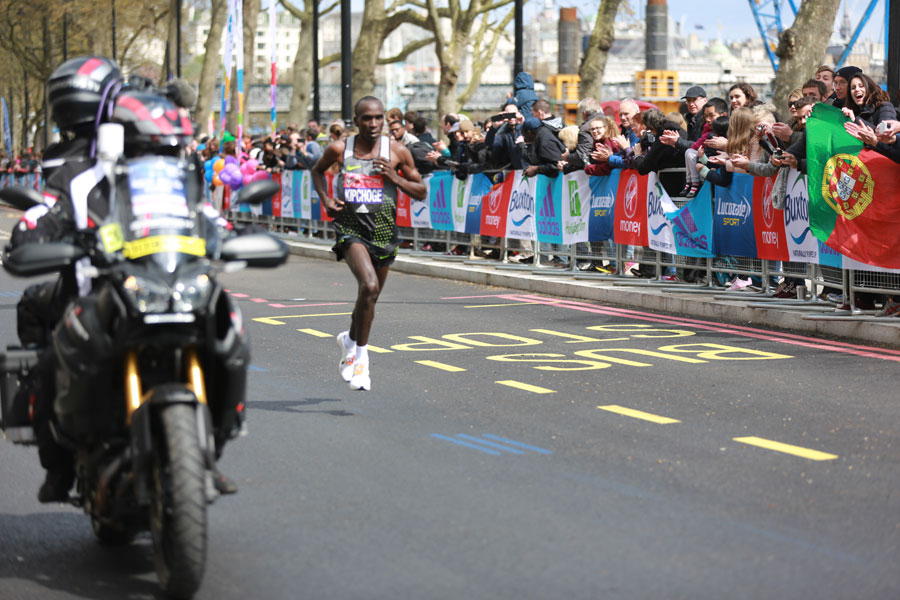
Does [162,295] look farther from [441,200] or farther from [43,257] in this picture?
[441,200]

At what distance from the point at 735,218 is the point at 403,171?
550cm

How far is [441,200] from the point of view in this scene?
2009 cm

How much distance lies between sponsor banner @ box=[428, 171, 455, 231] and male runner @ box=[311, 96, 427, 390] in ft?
34.8

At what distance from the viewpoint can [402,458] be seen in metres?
7.04

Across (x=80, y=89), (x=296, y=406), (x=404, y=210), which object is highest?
(x=80, y=89)

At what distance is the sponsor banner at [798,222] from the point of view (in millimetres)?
12594

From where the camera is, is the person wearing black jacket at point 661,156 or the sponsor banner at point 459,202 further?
the sponsor banner at point 459,202

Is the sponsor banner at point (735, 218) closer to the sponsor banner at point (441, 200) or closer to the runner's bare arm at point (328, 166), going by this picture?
the runner's bare arm at point (328, 166)

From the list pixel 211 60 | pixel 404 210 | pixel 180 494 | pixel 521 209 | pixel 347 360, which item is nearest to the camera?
pixel 180 494

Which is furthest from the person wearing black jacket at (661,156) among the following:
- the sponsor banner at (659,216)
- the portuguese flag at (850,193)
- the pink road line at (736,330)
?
the portuguese flag at (850,193)

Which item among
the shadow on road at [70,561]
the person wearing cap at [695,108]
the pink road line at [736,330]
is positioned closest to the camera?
the shadow on road at [70,561]

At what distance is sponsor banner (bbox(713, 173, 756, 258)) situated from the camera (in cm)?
1349

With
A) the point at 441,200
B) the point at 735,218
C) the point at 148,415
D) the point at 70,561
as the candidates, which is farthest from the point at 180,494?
the point at 441,200

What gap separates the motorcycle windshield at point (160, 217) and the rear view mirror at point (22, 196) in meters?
0.51
